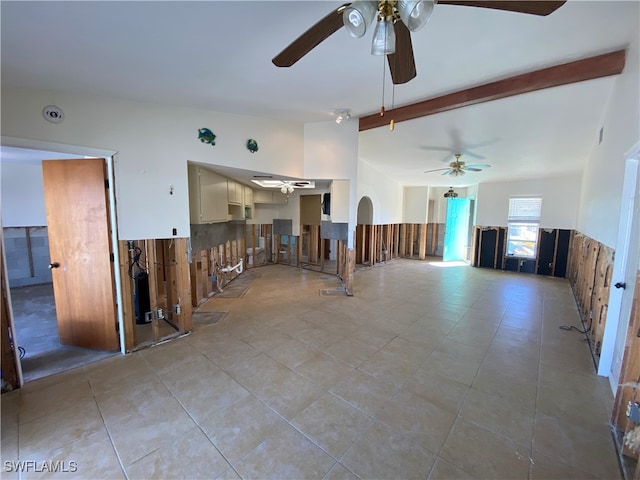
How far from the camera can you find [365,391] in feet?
7.64

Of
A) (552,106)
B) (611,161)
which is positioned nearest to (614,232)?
(611,161)

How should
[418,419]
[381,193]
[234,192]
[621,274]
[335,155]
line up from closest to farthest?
[418,419]
[621,274]
[335,155]
[234,192]
[381,193]

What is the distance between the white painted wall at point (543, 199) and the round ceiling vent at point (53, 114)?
9175 millimetres

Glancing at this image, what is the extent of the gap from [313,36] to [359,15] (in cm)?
34

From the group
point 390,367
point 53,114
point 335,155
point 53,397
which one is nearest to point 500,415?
point 390,367

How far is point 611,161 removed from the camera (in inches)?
123

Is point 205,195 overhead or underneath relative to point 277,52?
underneath

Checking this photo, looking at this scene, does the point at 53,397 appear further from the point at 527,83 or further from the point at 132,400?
the point at 527,83

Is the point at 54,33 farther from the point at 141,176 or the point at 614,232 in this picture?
the point at 614,232

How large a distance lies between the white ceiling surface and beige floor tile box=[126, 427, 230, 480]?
2.88 m

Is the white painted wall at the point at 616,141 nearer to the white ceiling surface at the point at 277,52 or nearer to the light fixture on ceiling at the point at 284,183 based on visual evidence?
the white ceiling surface at the point at 277,52

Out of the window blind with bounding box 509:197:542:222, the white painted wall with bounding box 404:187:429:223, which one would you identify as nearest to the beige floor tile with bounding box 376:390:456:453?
the window blind with bounding box 509:197:542:222

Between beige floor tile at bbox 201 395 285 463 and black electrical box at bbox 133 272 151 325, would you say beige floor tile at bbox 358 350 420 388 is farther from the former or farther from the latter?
black electrical box at bbox 133 272 151 325

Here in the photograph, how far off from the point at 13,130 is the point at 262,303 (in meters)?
3.53
